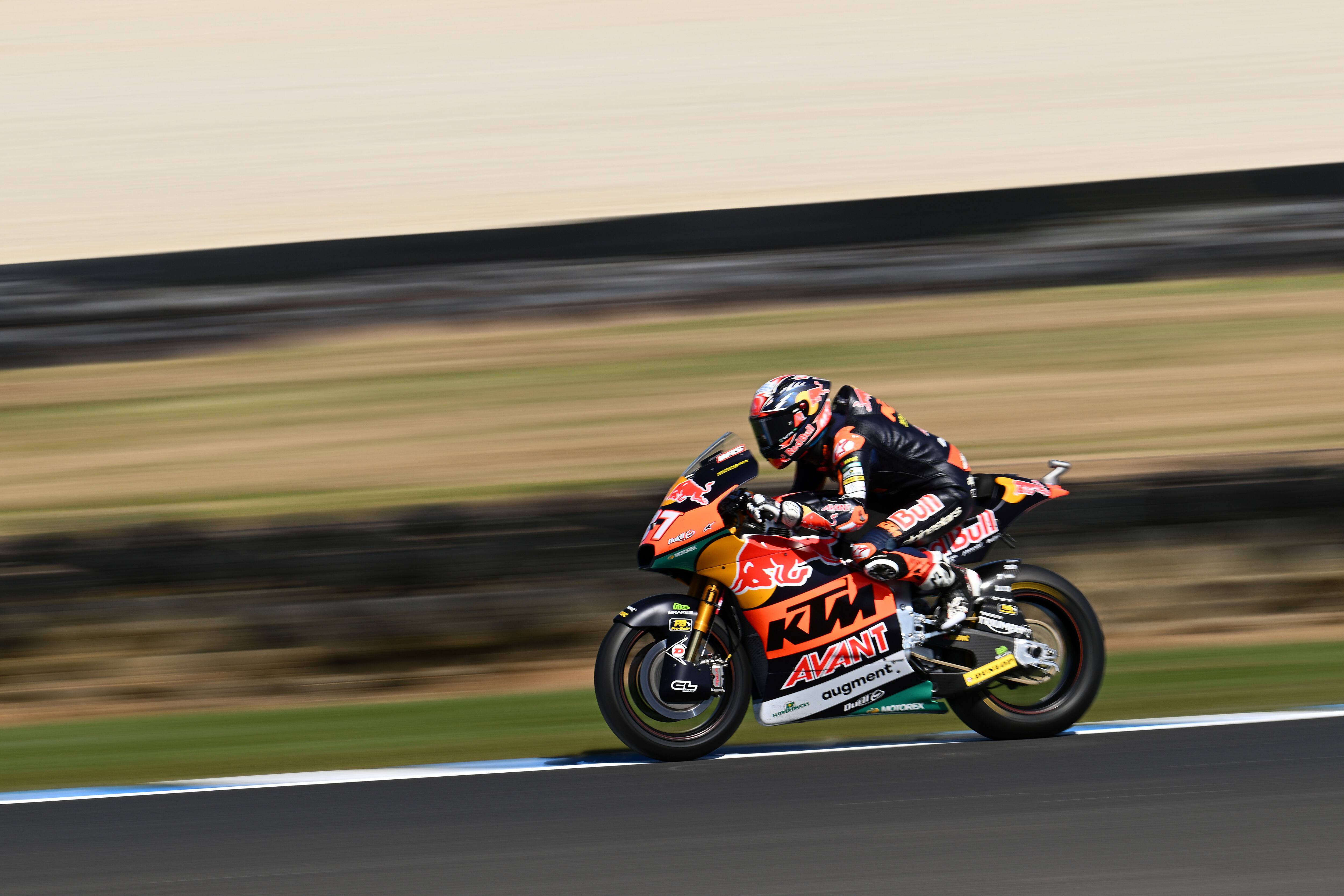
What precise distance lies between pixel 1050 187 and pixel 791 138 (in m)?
5.40

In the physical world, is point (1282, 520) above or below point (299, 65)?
below

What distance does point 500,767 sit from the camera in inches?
233

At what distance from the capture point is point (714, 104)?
18.5 metres

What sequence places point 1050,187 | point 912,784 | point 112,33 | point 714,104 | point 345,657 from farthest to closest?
point 112,33 < point 714,104 < point 1050,187 < point 345,657 < point 912,784

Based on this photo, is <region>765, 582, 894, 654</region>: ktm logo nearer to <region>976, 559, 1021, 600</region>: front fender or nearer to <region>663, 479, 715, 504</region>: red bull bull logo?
<region>976, 559, 1021, 600</region>: front fender

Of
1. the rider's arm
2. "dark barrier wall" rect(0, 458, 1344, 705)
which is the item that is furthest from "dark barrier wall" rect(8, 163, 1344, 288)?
the rider's arm

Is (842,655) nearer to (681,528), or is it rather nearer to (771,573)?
(771,573)

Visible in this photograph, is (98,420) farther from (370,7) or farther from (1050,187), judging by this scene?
(370,7)

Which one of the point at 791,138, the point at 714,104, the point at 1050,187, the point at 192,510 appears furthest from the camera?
the point at 714,104

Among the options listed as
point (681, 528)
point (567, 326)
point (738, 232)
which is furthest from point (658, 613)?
point (738, 232)

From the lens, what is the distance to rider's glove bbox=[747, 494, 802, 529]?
19.2 feet

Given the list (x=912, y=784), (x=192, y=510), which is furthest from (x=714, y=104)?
(x=912, y=784)

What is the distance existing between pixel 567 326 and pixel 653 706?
637cm

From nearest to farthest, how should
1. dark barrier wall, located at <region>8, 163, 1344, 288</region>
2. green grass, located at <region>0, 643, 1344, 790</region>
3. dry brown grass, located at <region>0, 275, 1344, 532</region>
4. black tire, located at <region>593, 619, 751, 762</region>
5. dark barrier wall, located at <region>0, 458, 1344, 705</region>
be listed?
black tire, located at <region>593, 619, 751, 762</region> < green grass, located at <region>0, 643, 1344, 790</region> < dark barrier wall, located at <region>0, 458, 1344, 705</region> < dry brown grass, located at <region>0, 275, 1344, 532</region> < dark barrier wall, located at <region>8, 163, 1344, 288</region>
